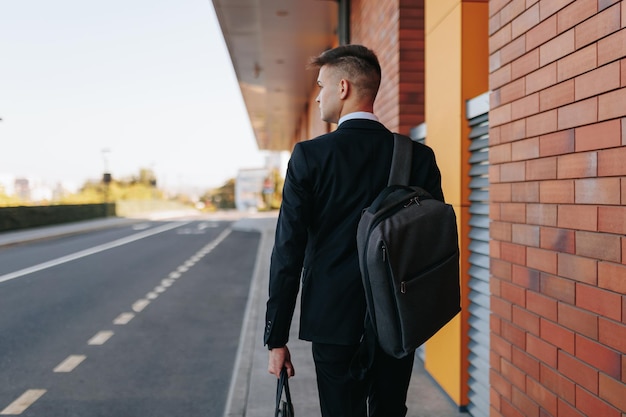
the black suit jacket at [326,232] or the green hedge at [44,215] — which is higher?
the black suit jacket at [326,232]

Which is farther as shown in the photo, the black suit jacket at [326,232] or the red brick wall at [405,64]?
the red brick wall at [405,64]

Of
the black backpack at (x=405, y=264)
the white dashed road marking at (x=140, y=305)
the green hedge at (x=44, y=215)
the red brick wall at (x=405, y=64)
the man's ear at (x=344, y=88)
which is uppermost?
the red brick wall at (x=405, y=64)

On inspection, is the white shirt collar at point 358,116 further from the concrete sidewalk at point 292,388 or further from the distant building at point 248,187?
the distant building at point 248,187

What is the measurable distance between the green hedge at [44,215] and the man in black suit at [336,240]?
2445 centimetres

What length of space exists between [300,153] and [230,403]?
2563mm

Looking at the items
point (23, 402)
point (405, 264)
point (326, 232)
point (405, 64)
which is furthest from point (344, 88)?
point (23, 402)

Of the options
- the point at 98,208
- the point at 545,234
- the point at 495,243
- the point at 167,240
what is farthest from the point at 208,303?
the point at 98,208

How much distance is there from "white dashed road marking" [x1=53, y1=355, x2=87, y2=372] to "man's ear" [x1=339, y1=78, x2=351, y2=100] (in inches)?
158

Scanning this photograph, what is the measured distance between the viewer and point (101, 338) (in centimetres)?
604

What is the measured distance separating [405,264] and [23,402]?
11.7 ft

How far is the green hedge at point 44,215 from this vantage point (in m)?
23.7

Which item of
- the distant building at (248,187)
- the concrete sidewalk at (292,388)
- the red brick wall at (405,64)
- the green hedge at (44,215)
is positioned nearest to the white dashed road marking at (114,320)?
the concrete sidewalk at (292,388)

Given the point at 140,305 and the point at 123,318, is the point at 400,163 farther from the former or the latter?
the point at 140,305

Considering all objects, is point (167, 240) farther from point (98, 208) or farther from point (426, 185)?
point (98, 208)
